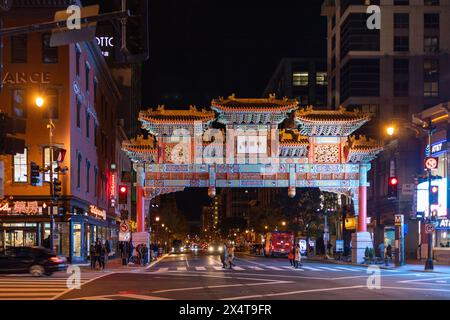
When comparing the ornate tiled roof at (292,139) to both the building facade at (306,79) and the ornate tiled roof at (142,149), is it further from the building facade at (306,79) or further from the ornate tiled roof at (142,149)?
the building facade at (306,79)

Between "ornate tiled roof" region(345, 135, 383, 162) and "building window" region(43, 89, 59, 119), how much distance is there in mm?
22063

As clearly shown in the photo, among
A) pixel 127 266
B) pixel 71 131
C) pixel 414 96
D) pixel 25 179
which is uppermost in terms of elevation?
pixel 414 96

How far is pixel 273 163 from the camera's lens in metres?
51.6

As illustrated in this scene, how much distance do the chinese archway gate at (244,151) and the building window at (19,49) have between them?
10.3 m

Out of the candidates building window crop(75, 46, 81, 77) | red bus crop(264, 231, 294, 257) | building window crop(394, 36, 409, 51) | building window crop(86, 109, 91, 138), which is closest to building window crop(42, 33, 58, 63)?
building window crop(75, 46, 81, 77)

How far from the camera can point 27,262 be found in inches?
1307

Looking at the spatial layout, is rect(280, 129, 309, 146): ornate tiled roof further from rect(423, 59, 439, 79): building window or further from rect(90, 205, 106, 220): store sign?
rect(423, 59, 439, 79): building window

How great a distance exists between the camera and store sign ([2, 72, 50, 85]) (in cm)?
4425

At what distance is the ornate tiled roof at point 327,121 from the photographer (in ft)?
169

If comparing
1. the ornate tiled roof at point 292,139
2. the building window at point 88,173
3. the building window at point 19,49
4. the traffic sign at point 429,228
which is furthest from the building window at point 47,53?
the traffic sign at point 429,228

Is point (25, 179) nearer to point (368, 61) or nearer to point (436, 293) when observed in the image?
point (436, 293)

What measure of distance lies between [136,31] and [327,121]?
41277mm
